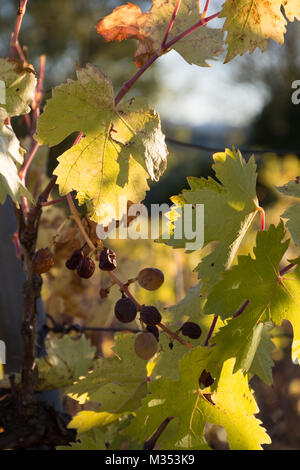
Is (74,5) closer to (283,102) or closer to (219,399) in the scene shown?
(283,102)

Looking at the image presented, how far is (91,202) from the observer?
2.26 feet

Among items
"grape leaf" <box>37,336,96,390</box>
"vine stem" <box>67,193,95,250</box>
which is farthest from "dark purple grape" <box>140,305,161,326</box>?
"grape leaf" <box>37,336,96,390</box>

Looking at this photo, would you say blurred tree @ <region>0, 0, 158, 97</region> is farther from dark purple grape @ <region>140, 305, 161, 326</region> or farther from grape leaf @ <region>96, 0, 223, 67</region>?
dark purple grape @ <region>140, 305, 161, 326</region>

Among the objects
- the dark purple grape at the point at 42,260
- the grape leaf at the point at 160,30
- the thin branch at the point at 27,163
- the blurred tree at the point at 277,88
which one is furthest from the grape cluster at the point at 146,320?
the blurred tree at the point at 277,88

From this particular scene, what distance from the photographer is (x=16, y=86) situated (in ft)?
2.29

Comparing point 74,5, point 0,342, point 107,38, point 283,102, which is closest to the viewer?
point 107,38

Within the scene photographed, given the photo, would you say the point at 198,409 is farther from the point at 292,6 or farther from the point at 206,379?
the point at 292,6

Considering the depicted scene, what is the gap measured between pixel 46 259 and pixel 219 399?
0.94 ft

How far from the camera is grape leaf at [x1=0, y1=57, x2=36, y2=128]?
2.27 ft

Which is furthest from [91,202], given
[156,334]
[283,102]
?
[283,102]

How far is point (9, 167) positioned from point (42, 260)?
15 centimetres

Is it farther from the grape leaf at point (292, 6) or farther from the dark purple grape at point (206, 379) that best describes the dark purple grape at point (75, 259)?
the grape leaf at point (292, 6)

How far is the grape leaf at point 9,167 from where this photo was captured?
612 mm

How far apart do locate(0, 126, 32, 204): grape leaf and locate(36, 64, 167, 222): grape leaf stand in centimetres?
3
